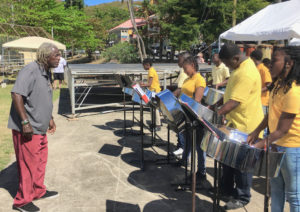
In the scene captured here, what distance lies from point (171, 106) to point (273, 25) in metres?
4.90

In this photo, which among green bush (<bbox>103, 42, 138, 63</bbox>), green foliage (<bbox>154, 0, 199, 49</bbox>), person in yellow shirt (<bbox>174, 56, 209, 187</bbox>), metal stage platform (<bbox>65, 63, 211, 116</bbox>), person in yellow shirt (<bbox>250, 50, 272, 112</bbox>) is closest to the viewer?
person in yellow shirt (<bbox>174, 56, 209, 187</bbox>)

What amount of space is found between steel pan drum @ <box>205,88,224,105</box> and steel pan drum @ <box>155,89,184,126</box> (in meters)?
1.17

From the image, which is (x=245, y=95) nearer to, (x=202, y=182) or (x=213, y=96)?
(x=213, y=96)

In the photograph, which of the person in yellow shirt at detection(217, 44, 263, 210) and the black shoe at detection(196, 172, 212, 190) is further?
the black shoe at detection(196, 172, 212, 190)

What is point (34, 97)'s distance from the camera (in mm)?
2584

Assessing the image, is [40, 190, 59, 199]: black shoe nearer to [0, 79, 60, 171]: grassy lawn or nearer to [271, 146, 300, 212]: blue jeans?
[0, 79, 60, 171]: grassy lawn

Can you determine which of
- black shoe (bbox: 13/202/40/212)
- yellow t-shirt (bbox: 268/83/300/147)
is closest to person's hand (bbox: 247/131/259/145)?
yellow t-shirt (bbox: 268/83/300/147)

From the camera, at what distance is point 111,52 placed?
23.4m

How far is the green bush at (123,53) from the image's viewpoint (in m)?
22.8

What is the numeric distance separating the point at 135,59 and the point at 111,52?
215 cm

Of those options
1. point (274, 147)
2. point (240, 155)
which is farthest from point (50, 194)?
point (274, 147)

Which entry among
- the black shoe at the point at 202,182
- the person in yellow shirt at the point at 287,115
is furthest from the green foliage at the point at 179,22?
the person in yellow shirt at the point at 287,115

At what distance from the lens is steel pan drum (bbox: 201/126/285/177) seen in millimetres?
1718

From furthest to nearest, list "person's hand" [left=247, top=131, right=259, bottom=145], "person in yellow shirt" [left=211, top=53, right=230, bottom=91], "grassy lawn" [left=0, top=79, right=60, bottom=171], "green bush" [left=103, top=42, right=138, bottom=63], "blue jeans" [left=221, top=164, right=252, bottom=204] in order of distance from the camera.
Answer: "green bush" [left=103, top=42, right=138, bottom=63]
"person in yellow shirt" [left=211, top=53, right=230, bottom=91]
"grassy lawn" [left=0, top=79, right=60, bottom=171]
"blue jeans" [left=221, top=164, right=252, bottom=204]
"person's hand" [left=247, top=131, right=259, bottom=145]
